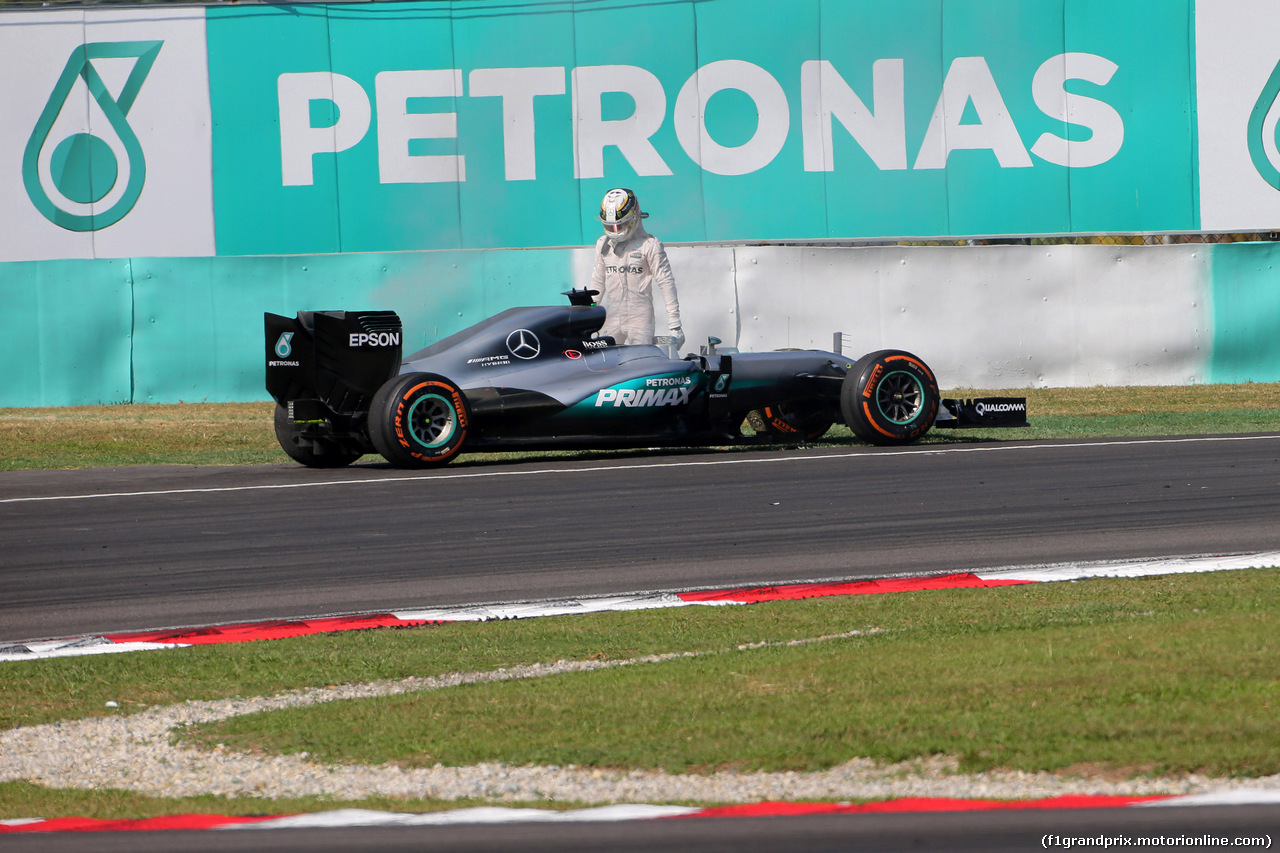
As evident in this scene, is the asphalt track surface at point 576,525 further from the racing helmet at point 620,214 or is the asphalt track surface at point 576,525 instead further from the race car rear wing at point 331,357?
the racing helmet at point 620,214

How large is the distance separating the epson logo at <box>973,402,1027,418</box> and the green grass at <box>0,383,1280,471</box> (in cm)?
39

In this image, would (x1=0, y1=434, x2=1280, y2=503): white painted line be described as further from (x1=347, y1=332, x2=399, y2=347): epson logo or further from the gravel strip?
the gravel strip

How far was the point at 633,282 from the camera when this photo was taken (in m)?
13.4

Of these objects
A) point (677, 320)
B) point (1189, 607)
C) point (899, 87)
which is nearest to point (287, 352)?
point (677, 320)

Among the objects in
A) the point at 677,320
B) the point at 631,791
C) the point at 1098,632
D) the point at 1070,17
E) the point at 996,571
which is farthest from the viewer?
the point at 1070,17

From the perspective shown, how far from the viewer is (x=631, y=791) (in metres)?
3.72

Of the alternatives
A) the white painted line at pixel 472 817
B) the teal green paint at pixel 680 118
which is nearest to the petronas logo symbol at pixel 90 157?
the teal green paint at pixel 680 118

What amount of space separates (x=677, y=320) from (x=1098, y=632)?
8001 millimetres

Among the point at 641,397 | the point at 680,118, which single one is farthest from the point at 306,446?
the point at 680,118

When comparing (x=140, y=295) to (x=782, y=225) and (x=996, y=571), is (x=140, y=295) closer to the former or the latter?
(x=782, y=225)

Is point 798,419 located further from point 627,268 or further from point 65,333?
point 65,333

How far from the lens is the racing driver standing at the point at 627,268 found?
13109 mm

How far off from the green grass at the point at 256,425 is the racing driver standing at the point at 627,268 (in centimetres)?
124

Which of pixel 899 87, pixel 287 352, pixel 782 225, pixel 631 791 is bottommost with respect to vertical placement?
pixel 631 791
